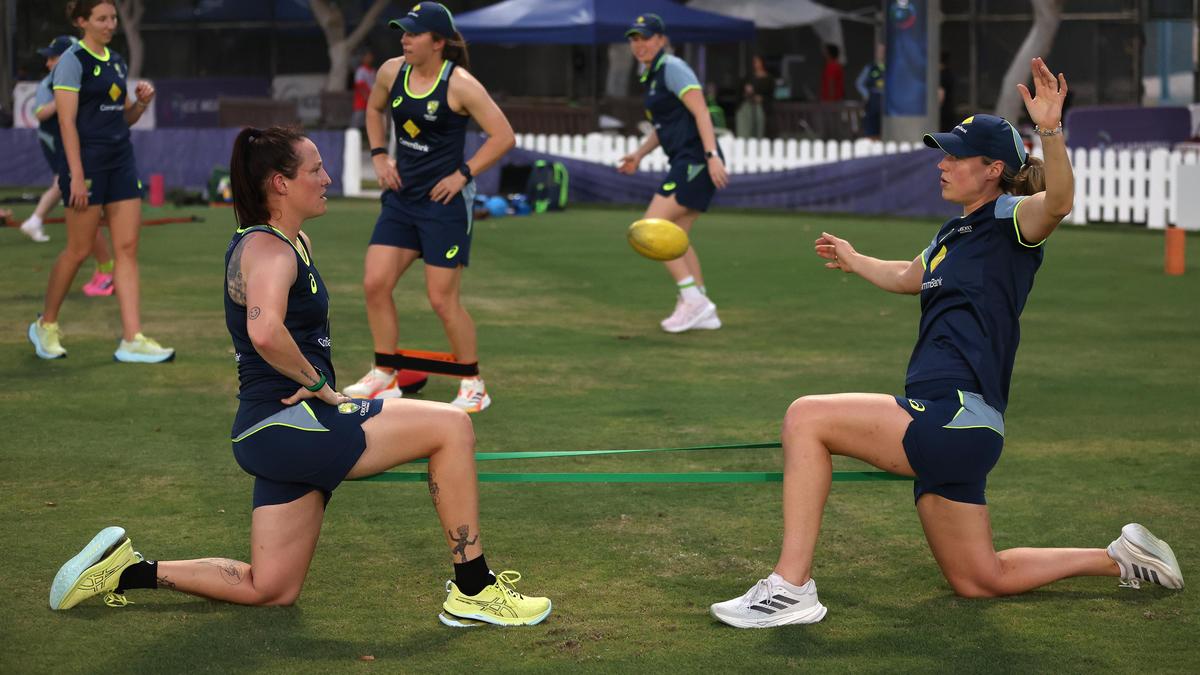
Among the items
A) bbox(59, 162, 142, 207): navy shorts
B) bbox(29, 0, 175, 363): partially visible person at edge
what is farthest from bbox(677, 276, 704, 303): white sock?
bbox(59, 162, 142, 207): navy shorts

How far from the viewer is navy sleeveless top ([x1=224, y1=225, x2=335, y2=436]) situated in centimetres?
539

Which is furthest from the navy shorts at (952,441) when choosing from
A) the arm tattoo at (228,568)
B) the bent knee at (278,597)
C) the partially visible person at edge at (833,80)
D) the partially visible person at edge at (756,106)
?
the partially visible person at edge at (833,80)

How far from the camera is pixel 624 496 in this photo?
7.28 m

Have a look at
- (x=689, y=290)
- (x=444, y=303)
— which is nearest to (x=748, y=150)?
(x=689, y=290)

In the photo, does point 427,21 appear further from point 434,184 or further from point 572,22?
point 572,22

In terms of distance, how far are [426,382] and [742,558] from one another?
402 cm

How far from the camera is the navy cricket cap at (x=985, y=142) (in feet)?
18.2

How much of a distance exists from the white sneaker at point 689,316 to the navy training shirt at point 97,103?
393cm

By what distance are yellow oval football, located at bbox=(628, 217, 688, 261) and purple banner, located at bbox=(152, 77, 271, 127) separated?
2827 cm

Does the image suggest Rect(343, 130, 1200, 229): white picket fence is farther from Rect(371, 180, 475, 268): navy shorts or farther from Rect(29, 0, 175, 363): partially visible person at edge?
Rect(29, 0, 175, 363): partially visible person at edge

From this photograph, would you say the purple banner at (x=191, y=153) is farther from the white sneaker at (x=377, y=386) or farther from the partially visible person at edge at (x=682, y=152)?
the white sneaker at (x=377, y=386)

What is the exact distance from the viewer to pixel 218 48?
45.8 meters

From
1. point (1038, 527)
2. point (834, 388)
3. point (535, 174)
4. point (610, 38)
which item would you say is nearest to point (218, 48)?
point (610, 38)

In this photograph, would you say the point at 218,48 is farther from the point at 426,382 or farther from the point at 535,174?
the point at 426,382
